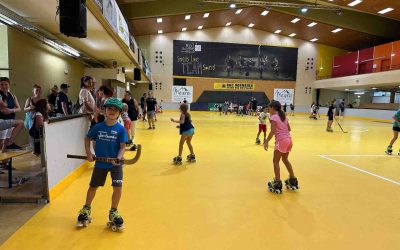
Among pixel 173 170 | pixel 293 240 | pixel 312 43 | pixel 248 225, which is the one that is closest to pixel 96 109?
pixel 173 170

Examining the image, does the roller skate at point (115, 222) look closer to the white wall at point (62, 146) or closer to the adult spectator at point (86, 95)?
the white wall at point (62, 146)

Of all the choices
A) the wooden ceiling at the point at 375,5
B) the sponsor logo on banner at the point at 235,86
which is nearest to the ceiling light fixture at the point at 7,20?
the wooden ceiling at the point at 375,5

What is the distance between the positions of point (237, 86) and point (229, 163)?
83.8ft

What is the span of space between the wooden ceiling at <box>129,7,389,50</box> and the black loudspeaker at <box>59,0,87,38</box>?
18349 millimetres

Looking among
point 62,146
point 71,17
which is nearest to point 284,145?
point 62,146

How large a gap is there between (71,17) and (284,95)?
2987cm

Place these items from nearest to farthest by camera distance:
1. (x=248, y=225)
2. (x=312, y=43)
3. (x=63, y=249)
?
(x=63, y=249), (x=248, y=225), (x=312, y=43)

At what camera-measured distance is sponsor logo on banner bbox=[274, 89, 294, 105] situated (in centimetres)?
3181

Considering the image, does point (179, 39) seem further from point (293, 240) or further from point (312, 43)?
point (293, 240)

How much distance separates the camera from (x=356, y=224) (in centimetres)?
320

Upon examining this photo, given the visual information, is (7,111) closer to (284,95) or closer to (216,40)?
(216,40)

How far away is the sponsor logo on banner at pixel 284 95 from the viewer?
31812 millimetres

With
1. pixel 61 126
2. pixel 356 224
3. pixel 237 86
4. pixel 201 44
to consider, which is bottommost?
pixel 356 224

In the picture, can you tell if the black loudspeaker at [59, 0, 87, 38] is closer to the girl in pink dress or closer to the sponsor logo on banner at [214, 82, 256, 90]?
the girl in pink dress
